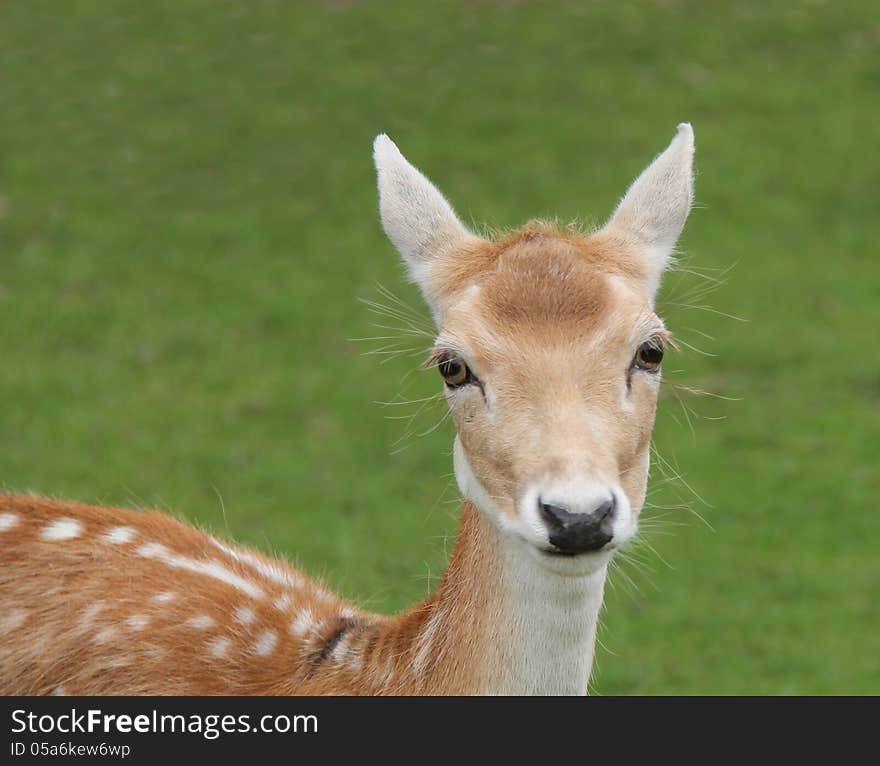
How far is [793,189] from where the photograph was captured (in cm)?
1438

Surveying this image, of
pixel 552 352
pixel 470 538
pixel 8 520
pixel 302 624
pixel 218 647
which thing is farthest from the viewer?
pixel 8 520

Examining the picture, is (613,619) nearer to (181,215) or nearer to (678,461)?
(678,461)

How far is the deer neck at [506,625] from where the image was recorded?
423 centimetres

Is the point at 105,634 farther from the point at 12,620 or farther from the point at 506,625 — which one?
the point at 506,625

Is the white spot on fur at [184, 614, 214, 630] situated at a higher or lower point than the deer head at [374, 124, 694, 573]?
lower

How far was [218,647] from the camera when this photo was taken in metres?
4.97

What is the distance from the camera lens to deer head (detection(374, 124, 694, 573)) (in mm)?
3855

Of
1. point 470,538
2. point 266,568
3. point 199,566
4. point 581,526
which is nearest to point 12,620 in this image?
point 199,566

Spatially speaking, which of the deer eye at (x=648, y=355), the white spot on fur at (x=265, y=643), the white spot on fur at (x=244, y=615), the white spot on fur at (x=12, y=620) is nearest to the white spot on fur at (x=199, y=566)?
the white spot on fur at (x=244, y=615)

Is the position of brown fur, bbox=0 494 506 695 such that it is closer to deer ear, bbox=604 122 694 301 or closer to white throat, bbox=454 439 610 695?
white throat, bbox=454 439 610 695

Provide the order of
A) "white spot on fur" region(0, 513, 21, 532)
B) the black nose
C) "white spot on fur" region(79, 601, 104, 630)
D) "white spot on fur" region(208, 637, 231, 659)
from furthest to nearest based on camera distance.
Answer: "white spot on fur" region(0, 513, 21, 532) → "white spot on fur" region(79, 601, 104, 630) → "white spot on fur" region(208, 637, 231, 659) → the black nose

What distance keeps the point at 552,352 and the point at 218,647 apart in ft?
5.41

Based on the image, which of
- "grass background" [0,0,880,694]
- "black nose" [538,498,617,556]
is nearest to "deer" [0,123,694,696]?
"black nose" [538,498,617,556]
